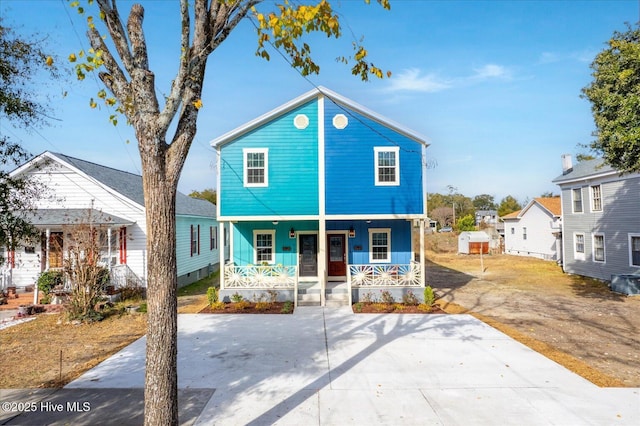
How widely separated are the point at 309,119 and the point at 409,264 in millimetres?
6926

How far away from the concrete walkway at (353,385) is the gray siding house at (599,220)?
1250cm

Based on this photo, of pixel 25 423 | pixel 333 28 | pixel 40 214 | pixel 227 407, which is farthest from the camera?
pixel 40 214

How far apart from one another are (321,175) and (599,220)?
15845mm

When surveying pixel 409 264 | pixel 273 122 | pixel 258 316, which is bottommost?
pixel 258 316

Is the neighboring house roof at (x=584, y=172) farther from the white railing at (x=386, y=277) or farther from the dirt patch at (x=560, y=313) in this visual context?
the white railing at (x=386, y=277)

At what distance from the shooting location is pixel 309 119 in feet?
45.4

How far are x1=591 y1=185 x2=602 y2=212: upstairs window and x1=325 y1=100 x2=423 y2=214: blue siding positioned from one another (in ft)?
40.1

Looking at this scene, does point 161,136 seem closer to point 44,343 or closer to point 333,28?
point 333,28

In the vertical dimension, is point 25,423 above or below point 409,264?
below

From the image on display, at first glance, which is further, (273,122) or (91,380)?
(273,122)

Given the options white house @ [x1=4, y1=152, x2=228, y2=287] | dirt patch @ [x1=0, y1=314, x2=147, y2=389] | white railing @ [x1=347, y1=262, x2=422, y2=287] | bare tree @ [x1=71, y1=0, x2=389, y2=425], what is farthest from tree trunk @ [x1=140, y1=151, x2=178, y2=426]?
white house @ [x1=4, y1=152, x2=228, y2=287]

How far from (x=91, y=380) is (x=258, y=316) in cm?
557

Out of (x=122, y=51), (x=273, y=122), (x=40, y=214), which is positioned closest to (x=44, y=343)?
(x=40, y=214)

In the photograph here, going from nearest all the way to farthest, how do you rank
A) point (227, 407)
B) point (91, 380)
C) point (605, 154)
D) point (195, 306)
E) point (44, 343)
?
point (227, 407) < point (91, 380) < point (44, 343) < point (605, 154) < point (195, 306)
